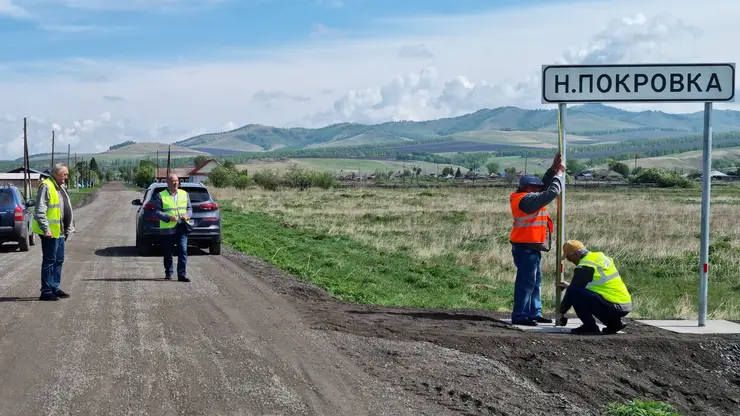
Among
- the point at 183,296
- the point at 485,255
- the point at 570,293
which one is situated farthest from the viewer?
the point at 485,255

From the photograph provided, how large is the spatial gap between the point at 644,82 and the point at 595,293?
2.62m

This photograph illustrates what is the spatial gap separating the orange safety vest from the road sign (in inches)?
50.9

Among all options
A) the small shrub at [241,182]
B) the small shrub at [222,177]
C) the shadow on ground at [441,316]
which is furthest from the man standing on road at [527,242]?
the small shrub at [222,177]

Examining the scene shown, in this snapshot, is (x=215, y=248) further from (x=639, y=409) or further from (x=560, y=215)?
(x=639, y=409)

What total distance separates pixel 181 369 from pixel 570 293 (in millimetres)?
4452

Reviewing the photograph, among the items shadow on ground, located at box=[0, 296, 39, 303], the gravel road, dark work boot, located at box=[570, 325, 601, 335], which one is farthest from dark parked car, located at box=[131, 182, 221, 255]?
dark work boot, located at box=[570, 325, 601, 335]

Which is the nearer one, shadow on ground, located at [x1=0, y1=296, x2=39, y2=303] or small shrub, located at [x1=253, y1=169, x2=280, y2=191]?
shadow on ground, located at [x1=0, y1=296, x2=39, y2=303]

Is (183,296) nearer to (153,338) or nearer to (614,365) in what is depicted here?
(153,338)

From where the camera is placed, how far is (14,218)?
1944 centimetres

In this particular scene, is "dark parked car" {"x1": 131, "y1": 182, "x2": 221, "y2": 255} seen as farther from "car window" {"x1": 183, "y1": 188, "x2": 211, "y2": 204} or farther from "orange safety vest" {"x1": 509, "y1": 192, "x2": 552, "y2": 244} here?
"orange safety vest" {"x1": 509, "y1": 192, "x2": 552, "y2": 244}

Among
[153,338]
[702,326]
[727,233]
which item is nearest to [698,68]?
[702,326]

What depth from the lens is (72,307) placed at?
35.1ft

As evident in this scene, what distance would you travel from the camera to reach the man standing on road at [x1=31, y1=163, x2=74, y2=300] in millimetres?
11258

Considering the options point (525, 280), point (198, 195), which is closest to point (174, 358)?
point (525, 280)
